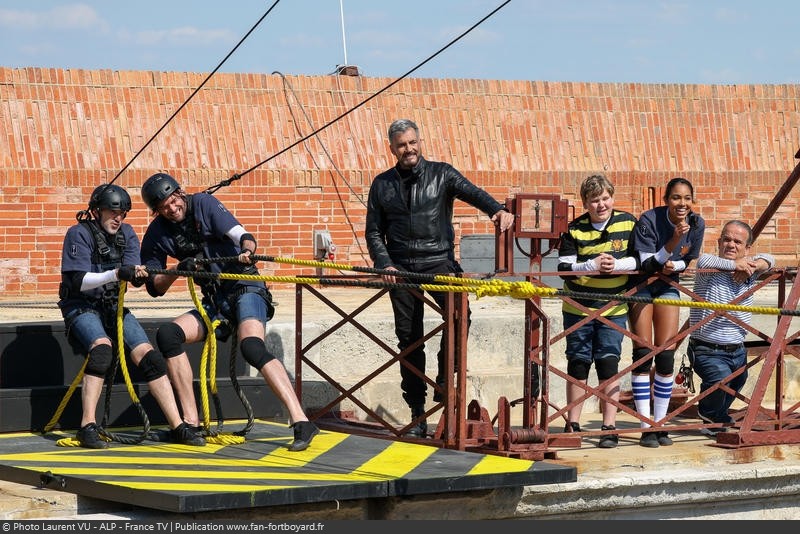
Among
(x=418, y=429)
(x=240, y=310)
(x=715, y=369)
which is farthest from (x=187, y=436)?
(x=715, y=369)

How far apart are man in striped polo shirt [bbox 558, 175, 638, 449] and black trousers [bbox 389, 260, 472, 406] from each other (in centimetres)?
74

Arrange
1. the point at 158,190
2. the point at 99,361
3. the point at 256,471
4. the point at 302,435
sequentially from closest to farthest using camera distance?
the point at 256,471
the point at 302,435
the point at 99,361
the point at 158,190

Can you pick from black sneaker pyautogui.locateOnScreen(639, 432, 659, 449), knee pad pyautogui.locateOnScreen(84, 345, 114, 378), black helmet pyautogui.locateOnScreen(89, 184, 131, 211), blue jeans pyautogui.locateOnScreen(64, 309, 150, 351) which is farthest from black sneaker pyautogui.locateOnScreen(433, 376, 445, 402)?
black helmet pyautogui.locateOnScreen(89, 184, 131, 211)

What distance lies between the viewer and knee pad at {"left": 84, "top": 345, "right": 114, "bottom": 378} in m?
8.68

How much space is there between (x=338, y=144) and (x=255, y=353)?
7066mm

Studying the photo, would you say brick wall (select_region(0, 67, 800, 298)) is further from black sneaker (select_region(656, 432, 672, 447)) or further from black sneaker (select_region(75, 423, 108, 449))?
black sneaker (select_region(656, 432, 672, 447))

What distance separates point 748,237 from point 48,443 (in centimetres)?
469

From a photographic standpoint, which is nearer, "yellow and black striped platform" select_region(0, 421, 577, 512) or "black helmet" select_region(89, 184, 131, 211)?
"yellow and black striped platform" select_region(0, 421, 577, 512)

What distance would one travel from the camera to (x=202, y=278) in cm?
898

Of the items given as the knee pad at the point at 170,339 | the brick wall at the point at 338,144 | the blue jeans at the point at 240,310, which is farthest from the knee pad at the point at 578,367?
the brick wall at the point at 338,144

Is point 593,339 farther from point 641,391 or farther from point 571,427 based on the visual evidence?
point 571,427

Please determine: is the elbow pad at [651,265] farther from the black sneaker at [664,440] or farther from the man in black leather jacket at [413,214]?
the black sneaker at [664,440]

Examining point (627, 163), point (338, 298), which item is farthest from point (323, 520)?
point (627, 163)

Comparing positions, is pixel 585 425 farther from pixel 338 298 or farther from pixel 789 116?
pixel 789 116
